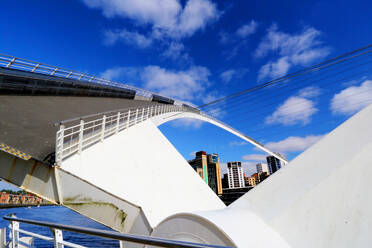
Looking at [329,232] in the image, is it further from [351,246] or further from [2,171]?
[2,171]

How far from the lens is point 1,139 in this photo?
403 cm

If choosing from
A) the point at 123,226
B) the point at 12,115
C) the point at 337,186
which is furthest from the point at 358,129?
the point at 12,115

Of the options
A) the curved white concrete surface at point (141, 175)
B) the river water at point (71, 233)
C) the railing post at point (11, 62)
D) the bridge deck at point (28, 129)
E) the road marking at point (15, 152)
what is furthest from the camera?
the river water at point (71, 233)

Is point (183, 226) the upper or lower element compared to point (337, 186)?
lower

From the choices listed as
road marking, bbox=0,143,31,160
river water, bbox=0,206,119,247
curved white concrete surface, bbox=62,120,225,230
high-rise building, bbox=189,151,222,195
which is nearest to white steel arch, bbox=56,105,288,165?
curved white concrete surface, bbox=62,120,225,230

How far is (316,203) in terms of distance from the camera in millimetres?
2113

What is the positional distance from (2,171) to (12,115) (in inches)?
104

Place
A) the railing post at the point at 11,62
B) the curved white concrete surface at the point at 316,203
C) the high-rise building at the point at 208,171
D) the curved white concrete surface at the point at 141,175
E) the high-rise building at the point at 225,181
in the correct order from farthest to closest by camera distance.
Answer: the high-rise building at the point at 225,181 < the high-rise building at the point at 208,171 < the railing post at the point at 11,62 < the curved white concrete surface at the point at 141,175 < the curved white concrete surface at the point at 316,203

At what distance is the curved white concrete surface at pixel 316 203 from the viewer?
192cm

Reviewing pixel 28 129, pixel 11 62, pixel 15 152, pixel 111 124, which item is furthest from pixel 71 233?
pixel 15 152

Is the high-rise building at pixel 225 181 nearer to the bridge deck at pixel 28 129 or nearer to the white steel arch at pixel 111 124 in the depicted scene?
the white steel arch at pixel 111 124

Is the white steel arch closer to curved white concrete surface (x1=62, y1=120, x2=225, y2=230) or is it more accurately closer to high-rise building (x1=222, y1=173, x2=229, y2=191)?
curved white concrete surface (x1=62, y1=120, x2=225, y2=230)

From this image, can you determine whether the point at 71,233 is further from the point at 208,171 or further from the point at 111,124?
the point at 208,171

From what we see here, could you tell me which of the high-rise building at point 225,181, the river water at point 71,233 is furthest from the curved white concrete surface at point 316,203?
the high-rise building at point 225,181
